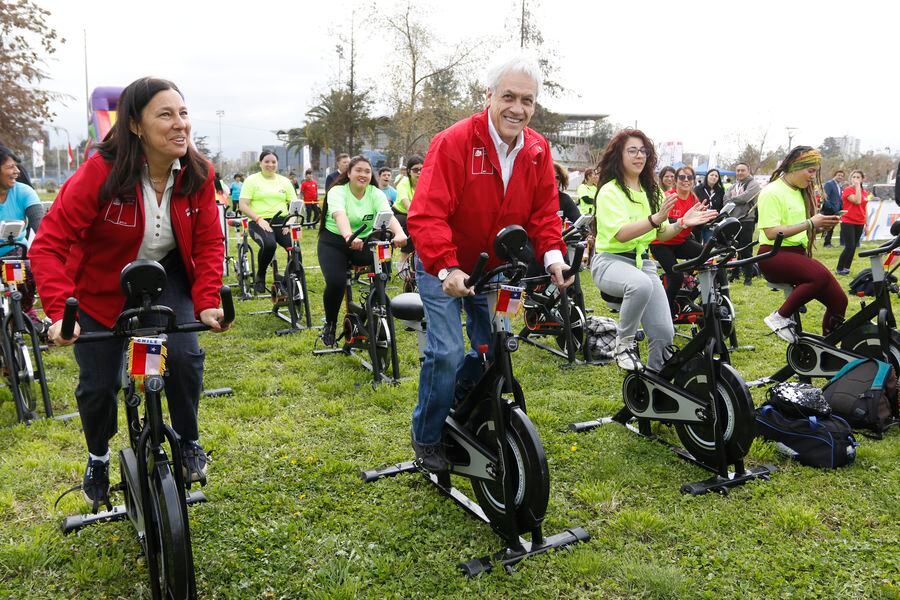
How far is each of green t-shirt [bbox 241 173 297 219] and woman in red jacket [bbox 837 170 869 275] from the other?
34.2ft

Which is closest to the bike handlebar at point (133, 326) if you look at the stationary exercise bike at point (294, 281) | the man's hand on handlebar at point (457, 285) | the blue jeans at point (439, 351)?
the man's hand on handlebar at point (457, 285)

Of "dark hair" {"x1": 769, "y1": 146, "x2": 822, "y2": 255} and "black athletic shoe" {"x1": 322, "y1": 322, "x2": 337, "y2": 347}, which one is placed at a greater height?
"dark hair" {"x1": 769, "y1": 146, "x2": 822, "y2": 255}

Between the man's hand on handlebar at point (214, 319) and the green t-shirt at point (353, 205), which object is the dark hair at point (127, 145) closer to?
the man's hand on handlebar at point (214, 319)

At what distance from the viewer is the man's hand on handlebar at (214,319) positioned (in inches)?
99.0

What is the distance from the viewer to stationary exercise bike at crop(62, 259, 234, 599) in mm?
2270

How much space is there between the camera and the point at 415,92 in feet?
85.0

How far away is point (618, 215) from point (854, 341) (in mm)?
2274

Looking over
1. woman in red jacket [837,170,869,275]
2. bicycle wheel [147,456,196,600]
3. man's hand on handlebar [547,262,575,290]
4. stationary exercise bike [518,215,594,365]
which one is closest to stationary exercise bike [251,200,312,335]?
stationary exercise bike [518,215,594,365]

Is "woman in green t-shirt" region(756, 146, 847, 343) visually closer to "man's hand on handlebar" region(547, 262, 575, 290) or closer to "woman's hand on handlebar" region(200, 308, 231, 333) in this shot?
"man's hand on handlebar" region(547, 262, 575, 290)

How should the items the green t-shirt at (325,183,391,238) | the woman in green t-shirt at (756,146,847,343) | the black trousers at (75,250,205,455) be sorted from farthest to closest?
the green t-shirt at (325,183,391,238) < the woman in green t-shirt at (756,146,847,343) < the black trousers at (75,250,205,455)

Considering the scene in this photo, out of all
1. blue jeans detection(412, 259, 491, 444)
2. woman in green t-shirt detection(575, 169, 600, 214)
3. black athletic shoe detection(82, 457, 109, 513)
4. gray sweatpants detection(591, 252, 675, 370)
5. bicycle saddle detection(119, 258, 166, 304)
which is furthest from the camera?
woman in green t-shirt detection(575, 169, 600, 214)

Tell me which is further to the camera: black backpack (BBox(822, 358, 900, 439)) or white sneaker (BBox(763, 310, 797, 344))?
white sneaker (BBox(763, 310, 797, 344))

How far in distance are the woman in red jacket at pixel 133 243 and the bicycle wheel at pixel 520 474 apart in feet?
4.40

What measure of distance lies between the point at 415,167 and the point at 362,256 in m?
3.09
